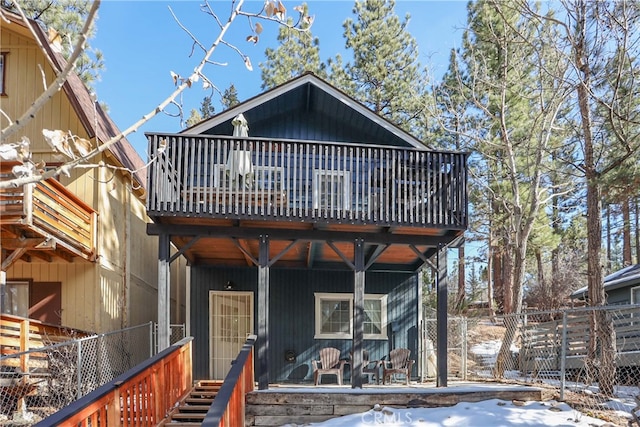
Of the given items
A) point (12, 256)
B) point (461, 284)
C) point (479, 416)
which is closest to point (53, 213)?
point (12, 256)

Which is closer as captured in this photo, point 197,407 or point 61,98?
point 197,407

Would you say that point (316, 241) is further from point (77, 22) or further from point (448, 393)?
point (77, 22)

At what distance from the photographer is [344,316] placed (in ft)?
37.0

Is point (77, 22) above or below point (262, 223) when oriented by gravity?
above

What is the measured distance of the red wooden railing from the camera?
3.32 meters

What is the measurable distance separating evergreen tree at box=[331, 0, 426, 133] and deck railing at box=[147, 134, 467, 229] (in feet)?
40.5

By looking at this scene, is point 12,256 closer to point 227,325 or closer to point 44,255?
point 44,255

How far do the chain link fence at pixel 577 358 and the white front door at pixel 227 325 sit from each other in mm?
4166

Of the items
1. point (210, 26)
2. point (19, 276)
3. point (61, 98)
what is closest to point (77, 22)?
point (61, 98)

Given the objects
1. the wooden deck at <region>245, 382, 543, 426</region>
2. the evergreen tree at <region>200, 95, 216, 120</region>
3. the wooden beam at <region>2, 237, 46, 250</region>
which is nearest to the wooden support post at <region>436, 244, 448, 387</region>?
the wooden deck at <region>245, 382, 543, 426</region>

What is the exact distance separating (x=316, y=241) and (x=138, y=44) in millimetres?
4285

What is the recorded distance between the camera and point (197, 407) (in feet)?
19.7

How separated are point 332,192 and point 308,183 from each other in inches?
26.7

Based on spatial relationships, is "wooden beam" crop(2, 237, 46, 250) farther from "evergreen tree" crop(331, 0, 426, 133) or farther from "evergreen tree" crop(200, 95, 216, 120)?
"evergreen tree" crop(200, 95, 216, 120)
